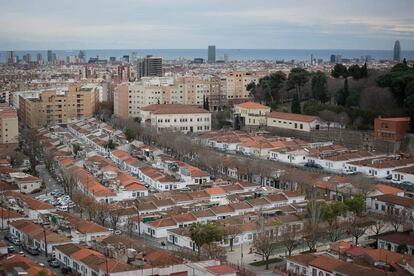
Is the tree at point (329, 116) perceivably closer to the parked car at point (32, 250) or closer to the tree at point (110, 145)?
the tree at point (110, 145)

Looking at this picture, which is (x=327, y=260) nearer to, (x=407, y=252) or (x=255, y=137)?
(x=407, y=252)

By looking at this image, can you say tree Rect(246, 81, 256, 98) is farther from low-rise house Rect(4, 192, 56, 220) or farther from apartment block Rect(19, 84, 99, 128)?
low-rise house Rect(4, 192, 56, 220)

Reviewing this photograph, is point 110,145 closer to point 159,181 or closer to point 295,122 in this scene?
point 159,181

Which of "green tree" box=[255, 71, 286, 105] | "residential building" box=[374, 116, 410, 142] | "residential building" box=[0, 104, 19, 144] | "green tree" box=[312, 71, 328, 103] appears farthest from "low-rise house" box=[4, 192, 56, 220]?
"green tree" box=[255, 71, 286, 105]

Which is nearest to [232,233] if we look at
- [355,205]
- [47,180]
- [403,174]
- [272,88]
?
[355,205]

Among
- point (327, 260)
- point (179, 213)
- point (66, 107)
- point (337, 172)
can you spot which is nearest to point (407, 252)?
point (327, 260)

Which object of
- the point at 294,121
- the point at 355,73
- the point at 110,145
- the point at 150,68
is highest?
the point at 355,73
